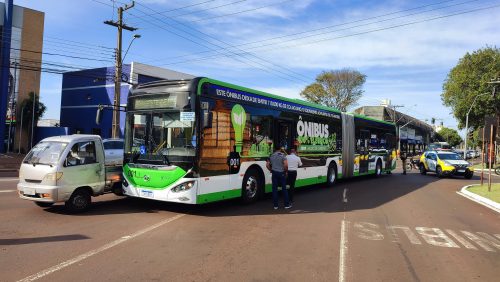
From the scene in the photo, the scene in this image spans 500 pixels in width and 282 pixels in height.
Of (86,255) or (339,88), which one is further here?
(339,88)

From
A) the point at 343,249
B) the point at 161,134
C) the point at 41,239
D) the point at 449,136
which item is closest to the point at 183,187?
the point at 161,134

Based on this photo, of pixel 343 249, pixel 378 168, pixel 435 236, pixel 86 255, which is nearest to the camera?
pixel 86 255

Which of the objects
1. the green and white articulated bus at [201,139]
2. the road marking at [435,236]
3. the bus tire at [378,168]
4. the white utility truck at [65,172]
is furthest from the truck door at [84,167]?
the bus tire at [378,168]

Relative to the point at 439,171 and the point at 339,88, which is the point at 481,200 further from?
the point at 339,88

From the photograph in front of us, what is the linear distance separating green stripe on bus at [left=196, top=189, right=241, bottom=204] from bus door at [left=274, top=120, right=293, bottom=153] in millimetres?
2565

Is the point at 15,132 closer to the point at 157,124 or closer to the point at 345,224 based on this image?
the point at 157,124

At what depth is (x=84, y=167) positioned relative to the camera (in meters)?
9.59

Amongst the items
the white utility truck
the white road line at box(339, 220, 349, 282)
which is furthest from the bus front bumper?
the white road line at box(339, 220, 349, 282)

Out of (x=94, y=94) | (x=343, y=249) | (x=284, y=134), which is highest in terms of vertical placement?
(x=94, y=94)

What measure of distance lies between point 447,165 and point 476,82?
21032 millimetres

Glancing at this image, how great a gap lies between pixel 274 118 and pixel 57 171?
20.2 ft

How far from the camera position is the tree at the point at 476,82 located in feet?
134

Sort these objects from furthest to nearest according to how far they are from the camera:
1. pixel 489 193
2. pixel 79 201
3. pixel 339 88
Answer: pixel 339 88
pixel 489 193
pixel 79 201

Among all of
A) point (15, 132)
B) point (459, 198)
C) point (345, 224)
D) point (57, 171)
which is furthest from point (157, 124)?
point (15, 132)
